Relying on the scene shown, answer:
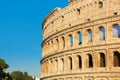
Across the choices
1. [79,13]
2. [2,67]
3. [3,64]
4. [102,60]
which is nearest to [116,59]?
[102,60]

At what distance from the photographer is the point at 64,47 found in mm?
31828

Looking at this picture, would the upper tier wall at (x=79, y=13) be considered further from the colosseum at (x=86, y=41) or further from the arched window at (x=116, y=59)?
the arched window at (x=116, y=59)

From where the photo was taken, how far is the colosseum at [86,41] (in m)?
25.4

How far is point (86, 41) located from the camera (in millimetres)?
27969

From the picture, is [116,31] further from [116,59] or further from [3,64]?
[3,64]

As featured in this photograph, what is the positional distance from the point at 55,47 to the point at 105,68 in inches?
395

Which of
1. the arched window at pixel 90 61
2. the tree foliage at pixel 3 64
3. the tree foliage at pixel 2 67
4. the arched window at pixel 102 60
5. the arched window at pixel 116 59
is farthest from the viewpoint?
the tree foliage at pixel 3 64

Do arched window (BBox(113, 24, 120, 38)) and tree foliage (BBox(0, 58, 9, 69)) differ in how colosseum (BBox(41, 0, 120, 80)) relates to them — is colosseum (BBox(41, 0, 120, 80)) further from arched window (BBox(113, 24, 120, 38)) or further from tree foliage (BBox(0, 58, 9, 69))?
tree foliage (BBox(0, 58, 9, 69))

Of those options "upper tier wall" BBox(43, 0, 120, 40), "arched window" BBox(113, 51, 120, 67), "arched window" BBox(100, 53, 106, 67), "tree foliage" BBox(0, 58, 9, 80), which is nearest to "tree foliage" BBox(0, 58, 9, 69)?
"tree foliage" BBox(0, 58, 9, 80)

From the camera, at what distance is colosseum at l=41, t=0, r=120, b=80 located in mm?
25438

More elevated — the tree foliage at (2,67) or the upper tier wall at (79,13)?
the upper tier wall at (79,13)

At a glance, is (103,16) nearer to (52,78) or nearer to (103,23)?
(103,23)

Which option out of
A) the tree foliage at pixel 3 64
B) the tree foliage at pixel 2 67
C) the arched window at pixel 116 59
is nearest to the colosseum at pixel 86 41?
the arched window at pixel 116 59

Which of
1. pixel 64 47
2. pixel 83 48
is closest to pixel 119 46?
pixel 83 48
